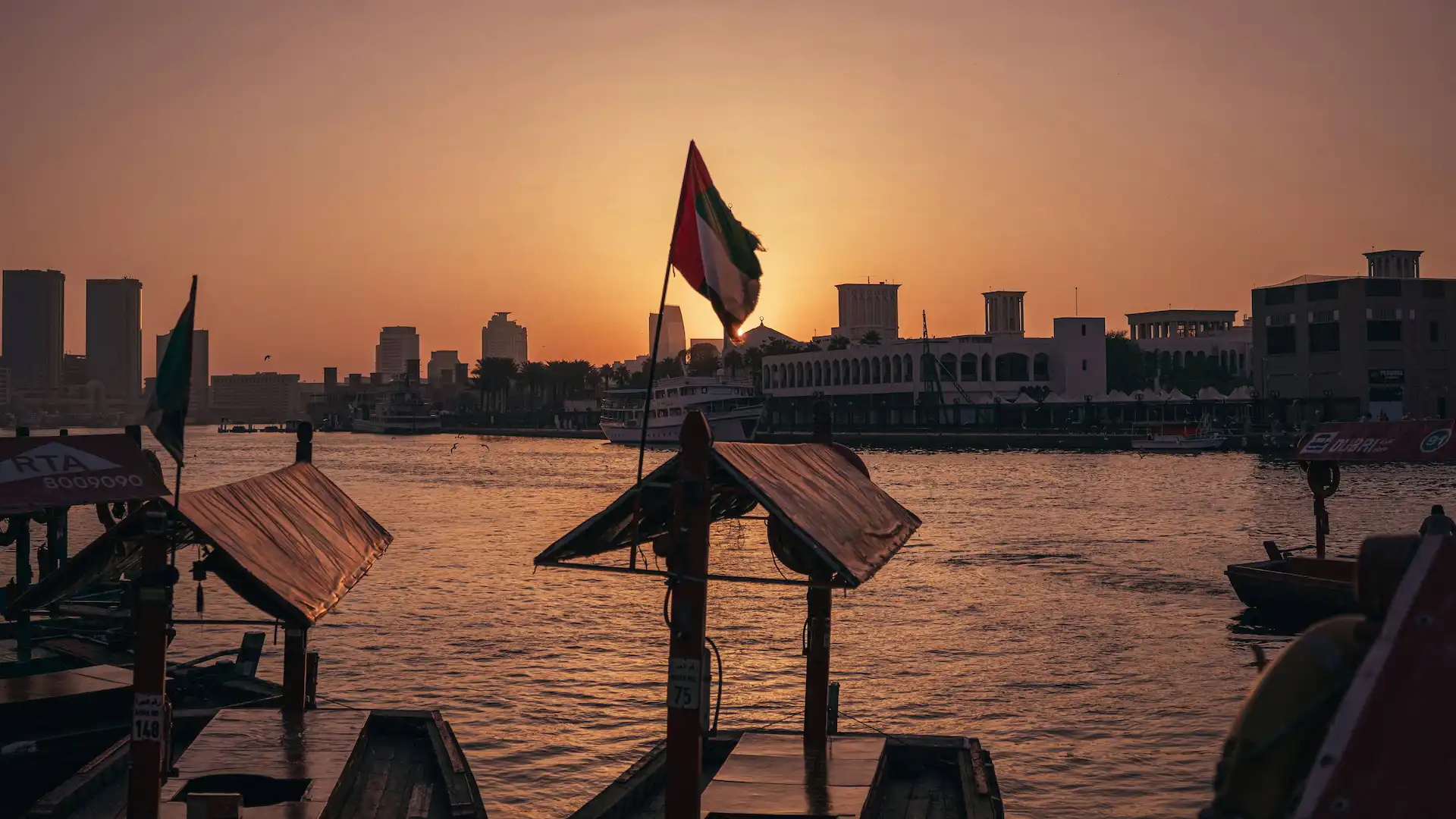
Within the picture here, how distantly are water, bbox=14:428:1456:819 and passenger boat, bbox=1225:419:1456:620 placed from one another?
1.29m

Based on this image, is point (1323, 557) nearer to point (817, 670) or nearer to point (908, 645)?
point (908, 645)

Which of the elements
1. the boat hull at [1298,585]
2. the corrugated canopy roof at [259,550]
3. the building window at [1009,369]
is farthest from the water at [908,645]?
the building window at [1009,369]

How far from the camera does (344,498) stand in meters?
17.5

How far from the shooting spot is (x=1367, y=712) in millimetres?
3301

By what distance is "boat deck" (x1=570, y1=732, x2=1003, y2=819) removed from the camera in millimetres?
11766

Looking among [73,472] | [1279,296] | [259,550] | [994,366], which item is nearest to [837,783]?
[259,550]

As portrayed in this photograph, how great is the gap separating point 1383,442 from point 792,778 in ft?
66.8

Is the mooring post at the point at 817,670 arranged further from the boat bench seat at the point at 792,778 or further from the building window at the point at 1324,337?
the building window at the point at 1324,337

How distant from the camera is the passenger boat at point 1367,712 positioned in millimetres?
3227

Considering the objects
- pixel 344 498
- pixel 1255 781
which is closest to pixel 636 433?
pixel 344 498

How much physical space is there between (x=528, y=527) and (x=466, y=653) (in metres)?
34.5

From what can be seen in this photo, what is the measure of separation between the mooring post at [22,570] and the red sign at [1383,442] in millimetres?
23947

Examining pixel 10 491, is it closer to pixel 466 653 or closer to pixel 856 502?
pixel 856 502

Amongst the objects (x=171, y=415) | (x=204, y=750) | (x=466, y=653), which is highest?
(x=171, y=415)
